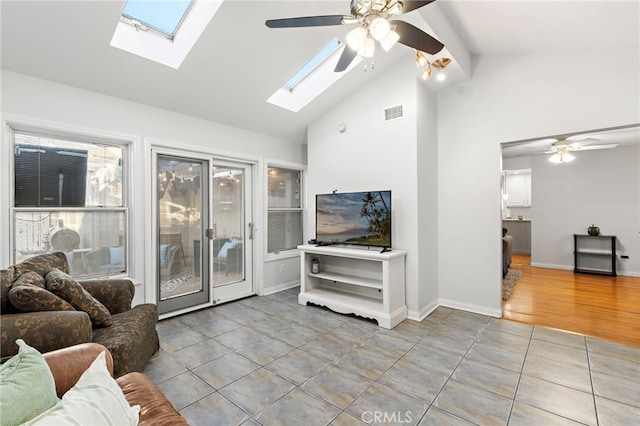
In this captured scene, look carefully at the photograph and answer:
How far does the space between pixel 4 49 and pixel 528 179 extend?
1116cm

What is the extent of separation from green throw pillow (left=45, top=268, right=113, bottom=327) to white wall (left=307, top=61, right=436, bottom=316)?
9.86ft

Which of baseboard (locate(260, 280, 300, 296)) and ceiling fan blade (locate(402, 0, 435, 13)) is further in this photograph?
baseboard (locate(260, 280, 300, 296))

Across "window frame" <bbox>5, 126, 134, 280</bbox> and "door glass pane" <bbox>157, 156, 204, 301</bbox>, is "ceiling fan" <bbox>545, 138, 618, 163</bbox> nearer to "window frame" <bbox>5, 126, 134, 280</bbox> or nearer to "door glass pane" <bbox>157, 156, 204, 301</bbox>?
"door glass pane" <bbox>157, 156, 204, 301</bbox>

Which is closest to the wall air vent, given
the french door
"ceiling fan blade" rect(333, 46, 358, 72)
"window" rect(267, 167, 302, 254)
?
"ceiling fan blade" rect(333, 46, 358, 72)

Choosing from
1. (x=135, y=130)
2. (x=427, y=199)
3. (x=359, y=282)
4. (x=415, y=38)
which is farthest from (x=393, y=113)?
(x=135, y=130)

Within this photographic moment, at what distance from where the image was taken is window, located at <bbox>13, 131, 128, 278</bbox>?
267 cm

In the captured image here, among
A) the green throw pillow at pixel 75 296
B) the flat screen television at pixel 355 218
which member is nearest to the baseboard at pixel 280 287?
the flat screen television at pixel 355 218

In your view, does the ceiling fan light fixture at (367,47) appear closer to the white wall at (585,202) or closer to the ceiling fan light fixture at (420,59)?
the ceiling fan light fixture at (420,59)

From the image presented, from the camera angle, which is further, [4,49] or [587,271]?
[587,271]

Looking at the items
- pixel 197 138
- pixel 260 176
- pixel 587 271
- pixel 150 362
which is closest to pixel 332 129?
pixel 260 176

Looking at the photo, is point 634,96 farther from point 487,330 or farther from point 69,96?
point 69,96

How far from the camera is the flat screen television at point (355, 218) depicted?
3.50 m

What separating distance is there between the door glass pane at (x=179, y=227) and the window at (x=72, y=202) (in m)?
0.41

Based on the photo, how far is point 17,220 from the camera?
2.63 m
